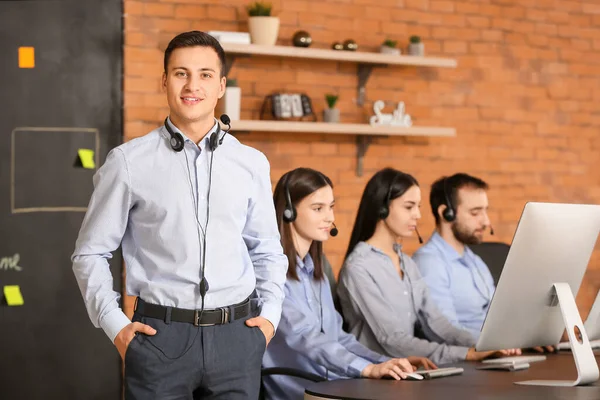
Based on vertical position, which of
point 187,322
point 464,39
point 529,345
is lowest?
point 529,345

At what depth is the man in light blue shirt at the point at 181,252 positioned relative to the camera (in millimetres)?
2107

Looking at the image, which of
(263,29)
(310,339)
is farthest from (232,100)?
(310,339)

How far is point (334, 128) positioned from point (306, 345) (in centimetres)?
205

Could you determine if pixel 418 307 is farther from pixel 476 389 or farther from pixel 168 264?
pixel 168 264

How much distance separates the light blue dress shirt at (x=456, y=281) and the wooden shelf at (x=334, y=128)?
3.48 feet

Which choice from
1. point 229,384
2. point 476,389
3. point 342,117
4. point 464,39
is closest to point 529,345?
point 476,389

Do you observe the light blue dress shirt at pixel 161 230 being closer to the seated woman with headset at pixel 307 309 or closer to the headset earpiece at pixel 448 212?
the seated woman with headset at pixel 307 309

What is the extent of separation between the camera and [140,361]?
2088 mm

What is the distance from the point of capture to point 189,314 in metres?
2.13

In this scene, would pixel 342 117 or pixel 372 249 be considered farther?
pixel 342 117

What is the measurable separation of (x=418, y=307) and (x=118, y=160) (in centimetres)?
168

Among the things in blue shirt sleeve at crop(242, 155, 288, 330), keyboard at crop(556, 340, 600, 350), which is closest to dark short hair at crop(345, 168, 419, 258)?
keyboard at crop(556, 340, 600, 350)

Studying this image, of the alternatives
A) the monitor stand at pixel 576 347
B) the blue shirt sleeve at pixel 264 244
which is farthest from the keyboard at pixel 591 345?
the blue shirt sleeve at pixel 264 244

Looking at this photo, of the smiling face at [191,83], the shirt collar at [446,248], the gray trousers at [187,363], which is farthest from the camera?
the shirt collar at [446,248]
